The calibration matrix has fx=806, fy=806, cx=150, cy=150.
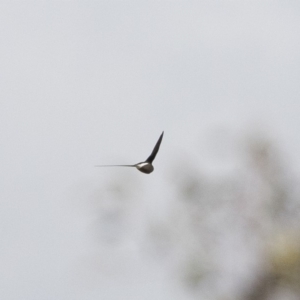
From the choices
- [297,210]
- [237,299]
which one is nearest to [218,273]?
[237,299]

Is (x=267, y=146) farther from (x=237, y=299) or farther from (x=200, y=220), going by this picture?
(x=237, y=299)

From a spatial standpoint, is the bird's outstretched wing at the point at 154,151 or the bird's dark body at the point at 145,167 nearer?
the bird's dark body at the point at 145,167

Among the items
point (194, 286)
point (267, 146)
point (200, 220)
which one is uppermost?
point (267, 146)

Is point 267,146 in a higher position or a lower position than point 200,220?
higher

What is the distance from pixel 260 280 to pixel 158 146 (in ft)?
9.74

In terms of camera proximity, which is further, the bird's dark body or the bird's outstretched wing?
the bird's outstretched wing

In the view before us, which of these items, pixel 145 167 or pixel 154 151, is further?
pixel 154 151

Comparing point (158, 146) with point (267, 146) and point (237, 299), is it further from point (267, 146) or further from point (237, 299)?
point (237, 299)

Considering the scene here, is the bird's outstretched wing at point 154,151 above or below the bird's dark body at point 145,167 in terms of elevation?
above

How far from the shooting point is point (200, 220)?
12.3 meters

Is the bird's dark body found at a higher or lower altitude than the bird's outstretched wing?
lower

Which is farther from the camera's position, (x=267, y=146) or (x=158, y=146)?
(x=158, y=146)

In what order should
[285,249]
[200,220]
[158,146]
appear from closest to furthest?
[285,249] < [200,220] < [158,146]

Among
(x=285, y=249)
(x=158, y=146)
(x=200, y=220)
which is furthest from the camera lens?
Result: (x=158, y=146)
